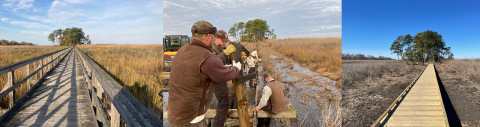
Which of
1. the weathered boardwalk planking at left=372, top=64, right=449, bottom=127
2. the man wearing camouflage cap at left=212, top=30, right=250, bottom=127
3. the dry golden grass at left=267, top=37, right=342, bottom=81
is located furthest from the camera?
the dry golden grass at left=267, top=37, right=342, bottom=81

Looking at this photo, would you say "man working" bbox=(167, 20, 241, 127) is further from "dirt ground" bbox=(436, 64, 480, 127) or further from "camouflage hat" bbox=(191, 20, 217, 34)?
"dirt ground" bbox=(436, 64, 480, 127)

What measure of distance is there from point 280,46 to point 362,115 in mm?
7863

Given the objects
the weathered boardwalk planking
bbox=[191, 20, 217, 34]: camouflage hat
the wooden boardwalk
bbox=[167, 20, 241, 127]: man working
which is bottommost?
the weathered boardwalk planking

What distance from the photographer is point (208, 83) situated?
1.21 meters

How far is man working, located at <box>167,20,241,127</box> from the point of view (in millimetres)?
1116

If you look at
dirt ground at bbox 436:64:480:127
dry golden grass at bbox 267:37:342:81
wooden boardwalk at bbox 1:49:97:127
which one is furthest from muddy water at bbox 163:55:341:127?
dirt ground at bbox 436:64:480:127

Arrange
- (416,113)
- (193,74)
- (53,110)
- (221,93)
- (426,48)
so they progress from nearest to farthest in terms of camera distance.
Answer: (193,74)
(221,93)
(53,110)
(416,113)
(426,48)

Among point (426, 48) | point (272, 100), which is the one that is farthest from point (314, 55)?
point (426, 48)

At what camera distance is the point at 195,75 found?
3.68ft

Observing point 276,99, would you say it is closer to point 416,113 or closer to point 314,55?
point 416,113

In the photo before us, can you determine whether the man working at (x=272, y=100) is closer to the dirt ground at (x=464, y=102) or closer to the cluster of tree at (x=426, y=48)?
the dirt ground at (x=464, y=102)

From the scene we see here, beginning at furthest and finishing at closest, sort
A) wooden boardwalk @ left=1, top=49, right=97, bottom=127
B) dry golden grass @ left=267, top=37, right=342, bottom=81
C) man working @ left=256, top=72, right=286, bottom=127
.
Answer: dry golden grass @ left=267, top=37, right=342, bottom=81 < man working @ left=256, top=72, right=286, bottom=127 < wooden boardwalk @ left=1, top=49, right=97, bottom=127

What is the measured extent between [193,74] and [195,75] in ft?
0.04

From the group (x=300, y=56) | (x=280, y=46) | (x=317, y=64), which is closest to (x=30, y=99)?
(x=317, y=64)
